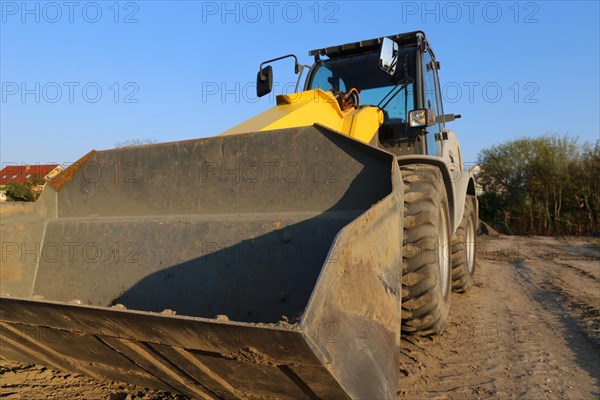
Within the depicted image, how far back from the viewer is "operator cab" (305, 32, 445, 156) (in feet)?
14.0

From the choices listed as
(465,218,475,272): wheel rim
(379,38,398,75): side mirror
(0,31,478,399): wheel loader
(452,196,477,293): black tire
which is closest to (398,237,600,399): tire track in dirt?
(452,196,477,293): black tire

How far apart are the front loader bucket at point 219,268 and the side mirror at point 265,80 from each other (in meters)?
1.67

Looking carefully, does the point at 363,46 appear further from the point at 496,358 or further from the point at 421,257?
the point at 496,358

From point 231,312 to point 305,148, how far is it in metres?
1.03

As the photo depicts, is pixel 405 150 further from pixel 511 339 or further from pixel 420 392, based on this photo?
pixel 420 392

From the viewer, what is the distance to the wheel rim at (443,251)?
Answer: 3.59 metres

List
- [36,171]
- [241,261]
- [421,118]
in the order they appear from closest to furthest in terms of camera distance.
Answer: [241,261], [421,118], [36,171]

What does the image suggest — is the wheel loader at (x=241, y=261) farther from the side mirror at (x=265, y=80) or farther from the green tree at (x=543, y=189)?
the green tree at (x=543, y=189)

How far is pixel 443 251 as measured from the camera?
3.75 metres

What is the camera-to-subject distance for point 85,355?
232 centimetres

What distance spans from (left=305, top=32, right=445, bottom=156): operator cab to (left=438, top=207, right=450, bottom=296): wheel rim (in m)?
0.83

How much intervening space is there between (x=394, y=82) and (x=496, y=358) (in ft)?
8.94

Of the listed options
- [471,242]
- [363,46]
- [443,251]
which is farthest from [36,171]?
[471,242]

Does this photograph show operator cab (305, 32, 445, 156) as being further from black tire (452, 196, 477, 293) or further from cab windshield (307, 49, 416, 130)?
black tire (452, 196, 477, 293)
